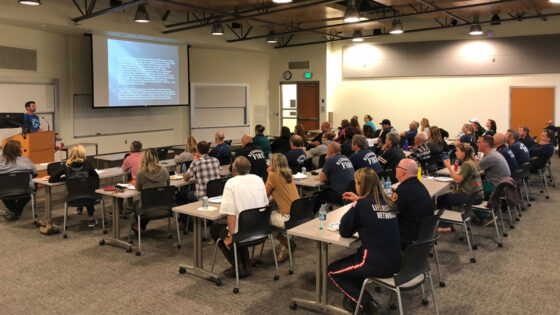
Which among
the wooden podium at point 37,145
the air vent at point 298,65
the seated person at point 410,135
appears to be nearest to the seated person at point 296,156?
the seated person at point 410,135

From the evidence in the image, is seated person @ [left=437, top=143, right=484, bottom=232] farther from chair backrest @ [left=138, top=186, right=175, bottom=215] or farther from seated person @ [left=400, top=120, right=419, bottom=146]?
seated person @ [left=400, top=120, right=419, bottom=146]

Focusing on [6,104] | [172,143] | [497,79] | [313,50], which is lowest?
[172,143]

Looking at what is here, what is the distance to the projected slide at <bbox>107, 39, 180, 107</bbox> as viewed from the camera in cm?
1205

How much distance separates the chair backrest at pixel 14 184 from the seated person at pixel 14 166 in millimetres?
83

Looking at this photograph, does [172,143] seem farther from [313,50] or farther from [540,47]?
[540,47]

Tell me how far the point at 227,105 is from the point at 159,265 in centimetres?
1100

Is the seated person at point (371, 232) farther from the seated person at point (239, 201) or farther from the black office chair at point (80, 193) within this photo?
the black office chair at point (80, 193)

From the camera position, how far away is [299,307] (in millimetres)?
4199

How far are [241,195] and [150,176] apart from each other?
71.2 inches

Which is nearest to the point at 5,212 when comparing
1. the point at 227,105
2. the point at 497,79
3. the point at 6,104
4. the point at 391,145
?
the point at 6,104

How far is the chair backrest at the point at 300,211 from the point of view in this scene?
4.84 m

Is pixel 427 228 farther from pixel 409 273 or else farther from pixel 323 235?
pixel 323 235

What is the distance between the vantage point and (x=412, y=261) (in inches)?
137

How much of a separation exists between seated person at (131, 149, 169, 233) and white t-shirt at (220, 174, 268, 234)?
156cm
